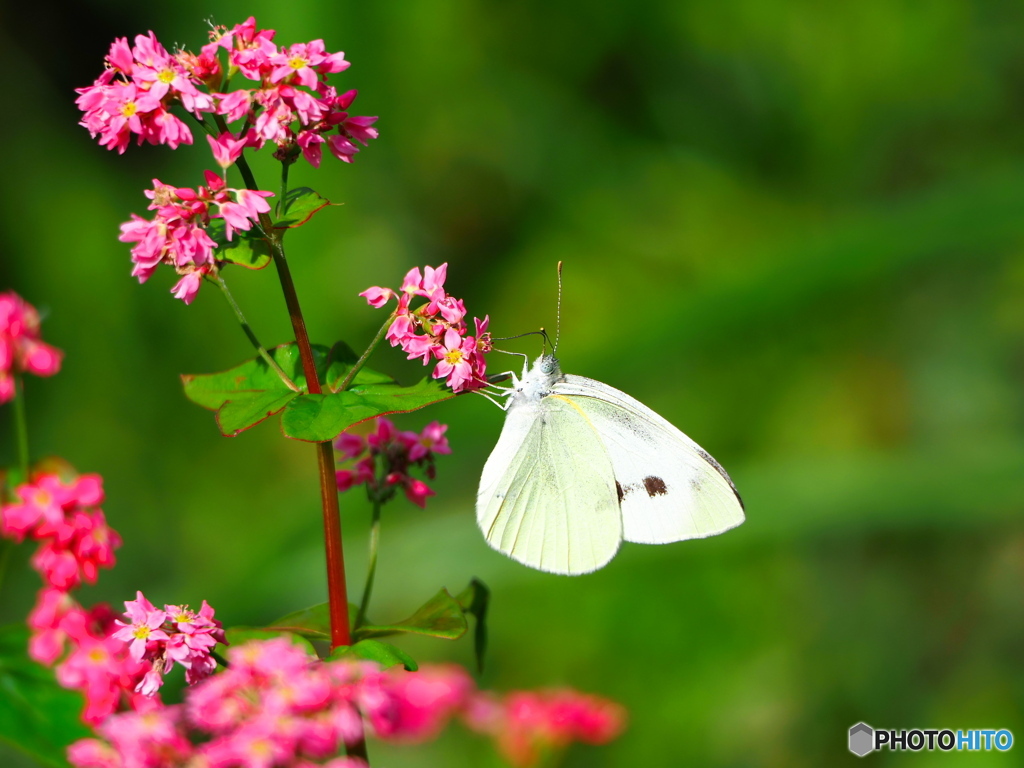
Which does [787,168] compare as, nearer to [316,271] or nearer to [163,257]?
[316,271]

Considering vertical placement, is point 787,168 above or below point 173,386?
above

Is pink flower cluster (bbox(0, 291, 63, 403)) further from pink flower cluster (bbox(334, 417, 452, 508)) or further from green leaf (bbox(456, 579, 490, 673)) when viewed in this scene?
green leaf (bbox(456, 579, 490, 673))

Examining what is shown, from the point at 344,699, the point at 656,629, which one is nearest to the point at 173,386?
the point at 656,629

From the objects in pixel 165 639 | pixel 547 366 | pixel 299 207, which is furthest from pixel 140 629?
pixel 547 366

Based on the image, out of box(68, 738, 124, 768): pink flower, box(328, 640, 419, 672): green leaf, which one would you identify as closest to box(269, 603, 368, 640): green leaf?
box(328, 640, 419, 672): green leaf

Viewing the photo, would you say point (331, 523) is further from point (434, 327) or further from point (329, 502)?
point (434, 327)
